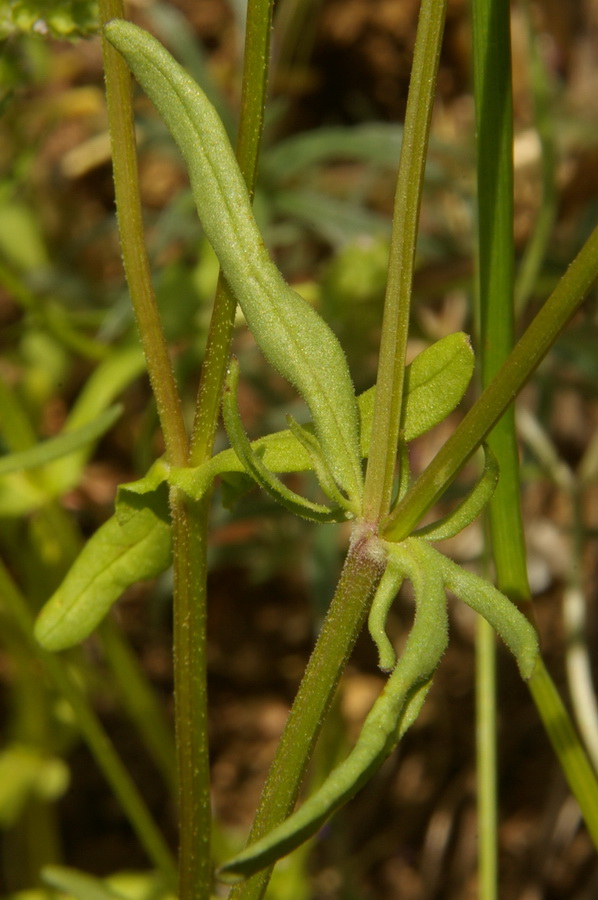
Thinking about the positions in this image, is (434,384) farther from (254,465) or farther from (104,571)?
(104,571)

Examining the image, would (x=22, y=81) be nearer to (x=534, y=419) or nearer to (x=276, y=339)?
(x=276, y=339)

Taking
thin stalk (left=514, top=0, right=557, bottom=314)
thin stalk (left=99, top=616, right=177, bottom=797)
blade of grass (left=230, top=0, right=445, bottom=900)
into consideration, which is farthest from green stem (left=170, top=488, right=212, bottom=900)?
thin stalk (left=514, top=0, right=557, bottom=314)

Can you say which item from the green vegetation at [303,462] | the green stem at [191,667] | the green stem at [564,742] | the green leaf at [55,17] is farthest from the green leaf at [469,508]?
the green leaf at [55,17]

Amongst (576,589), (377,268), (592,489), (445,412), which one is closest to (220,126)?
(445,412)

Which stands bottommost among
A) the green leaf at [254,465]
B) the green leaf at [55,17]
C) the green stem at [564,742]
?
the green stem at [564,742]

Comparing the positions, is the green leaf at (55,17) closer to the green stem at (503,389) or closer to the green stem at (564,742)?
the green stem at (503,389)
